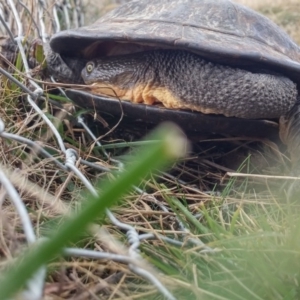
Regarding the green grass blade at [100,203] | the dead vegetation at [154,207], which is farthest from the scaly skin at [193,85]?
the green grass blade at [100,203]

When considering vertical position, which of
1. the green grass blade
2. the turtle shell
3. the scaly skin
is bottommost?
the scaly skin

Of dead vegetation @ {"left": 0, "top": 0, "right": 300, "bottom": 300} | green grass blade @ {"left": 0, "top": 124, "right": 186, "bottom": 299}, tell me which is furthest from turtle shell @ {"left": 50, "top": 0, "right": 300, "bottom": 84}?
green grass blade @ {"left": 0, "top": 124, "right": 186, "bottom": 299}

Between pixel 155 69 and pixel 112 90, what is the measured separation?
0.18 m

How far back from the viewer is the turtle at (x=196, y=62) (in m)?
1.44

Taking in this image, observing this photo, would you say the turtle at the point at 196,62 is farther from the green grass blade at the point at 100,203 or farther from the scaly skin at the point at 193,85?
the green grass blade at the point at 100,203

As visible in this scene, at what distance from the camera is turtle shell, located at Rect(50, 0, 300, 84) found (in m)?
1.42

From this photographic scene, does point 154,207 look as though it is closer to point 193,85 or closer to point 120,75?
point 193,85

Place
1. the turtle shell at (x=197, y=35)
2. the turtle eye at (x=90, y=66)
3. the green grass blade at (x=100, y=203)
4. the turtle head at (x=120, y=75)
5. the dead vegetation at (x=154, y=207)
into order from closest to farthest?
1. the green grass blade at (x=100, y=203)
2. the dead vegetation at (x=154, y=207)
3. the turtle shell at (x=197, y=35)
4. the turtle head at (x=120, y=75)
5. the turtle eye at (x=90, y=66)

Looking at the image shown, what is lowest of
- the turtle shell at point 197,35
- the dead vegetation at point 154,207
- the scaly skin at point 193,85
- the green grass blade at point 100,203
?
the dead vegetation at point 154,207

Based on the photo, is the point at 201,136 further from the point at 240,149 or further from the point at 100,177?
the point at 100,177

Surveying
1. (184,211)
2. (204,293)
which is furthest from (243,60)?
(204,293)

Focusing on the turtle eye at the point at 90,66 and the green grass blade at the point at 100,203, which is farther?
the turtle eye at the point at 90,66

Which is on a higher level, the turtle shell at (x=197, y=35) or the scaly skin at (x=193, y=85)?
the turtle shell at (x=197, y=35)

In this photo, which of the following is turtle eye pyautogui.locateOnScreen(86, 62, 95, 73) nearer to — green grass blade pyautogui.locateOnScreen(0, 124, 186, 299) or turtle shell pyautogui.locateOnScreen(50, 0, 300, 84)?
turtle shell pyautogui.locateOnScreen(50, 0, 300, 84)
